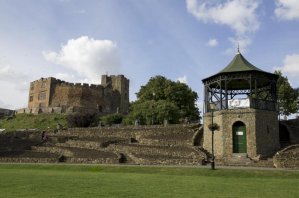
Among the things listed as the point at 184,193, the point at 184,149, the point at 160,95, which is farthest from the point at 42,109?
the point at 184,193

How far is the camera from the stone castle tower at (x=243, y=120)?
28.5m

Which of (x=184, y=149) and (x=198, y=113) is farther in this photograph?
(x=198, y=113)

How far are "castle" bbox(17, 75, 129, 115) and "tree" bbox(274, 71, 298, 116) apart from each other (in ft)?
128

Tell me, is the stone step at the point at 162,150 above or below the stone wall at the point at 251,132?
below

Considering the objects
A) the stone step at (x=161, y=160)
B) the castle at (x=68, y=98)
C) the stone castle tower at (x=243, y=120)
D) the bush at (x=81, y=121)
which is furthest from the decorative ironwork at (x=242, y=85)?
the castle at (x=68, y=98)

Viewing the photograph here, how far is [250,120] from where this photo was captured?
2870cm

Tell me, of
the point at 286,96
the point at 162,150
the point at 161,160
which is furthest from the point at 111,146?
the point at 286,96

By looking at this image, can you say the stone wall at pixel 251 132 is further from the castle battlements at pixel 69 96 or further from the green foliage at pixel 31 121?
the castle battlements at pixel 69 96

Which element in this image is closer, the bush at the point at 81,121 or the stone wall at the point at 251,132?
the stone wall at the point at 251,132

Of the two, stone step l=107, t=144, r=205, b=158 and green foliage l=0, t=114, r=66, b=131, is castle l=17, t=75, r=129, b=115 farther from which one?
stone step l=107, t=144, r=205, b=158

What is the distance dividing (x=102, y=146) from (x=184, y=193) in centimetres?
2459

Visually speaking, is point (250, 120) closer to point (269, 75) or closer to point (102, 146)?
point (269, 75)

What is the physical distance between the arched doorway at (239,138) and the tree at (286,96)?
17.3 meters

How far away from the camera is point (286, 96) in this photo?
146ft
